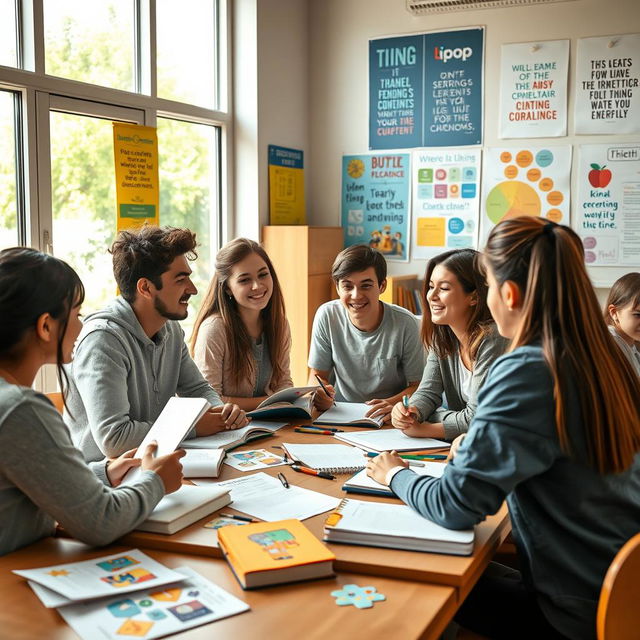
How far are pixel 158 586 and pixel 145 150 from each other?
283 cm

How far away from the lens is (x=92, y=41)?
3.48 m

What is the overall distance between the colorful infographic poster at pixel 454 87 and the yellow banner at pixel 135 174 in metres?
1.71

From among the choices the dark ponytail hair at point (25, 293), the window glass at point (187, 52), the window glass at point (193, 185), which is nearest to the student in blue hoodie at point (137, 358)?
the dark ponytail hair at point (25, 293)

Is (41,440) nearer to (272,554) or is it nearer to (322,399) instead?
(272,554)

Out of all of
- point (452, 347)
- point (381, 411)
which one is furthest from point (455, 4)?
point (381, 411)

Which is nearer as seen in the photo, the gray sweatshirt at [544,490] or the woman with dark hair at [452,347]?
the gray sweatshirt at [544,490]

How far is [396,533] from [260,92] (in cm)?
349

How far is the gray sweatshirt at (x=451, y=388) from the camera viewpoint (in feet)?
7.47

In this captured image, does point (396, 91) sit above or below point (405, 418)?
above

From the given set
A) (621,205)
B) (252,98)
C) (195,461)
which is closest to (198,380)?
(195,461)

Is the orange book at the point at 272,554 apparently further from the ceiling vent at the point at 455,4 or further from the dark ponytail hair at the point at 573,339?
the ceiling vent at the point at 455,4

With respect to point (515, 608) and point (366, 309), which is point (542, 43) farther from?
point (515, 608)

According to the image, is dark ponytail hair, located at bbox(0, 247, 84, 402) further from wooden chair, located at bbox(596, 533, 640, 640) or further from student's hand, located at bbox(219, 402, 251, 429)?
wooden chair, located at bbox(596, 533, 640, 640)

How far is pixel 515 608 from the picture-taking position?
1580 millimetres
